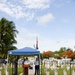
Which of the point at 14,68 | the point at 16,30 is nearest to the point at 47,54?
the point at 16,30

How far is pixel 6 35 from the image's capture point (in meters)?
51.7

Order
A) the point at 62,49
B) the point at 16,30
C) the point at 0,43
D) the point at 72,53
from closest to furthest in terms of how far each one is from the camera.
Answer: the point at 0,43 < the point at 16,30 < the point at 72,53 < the point at 62,49

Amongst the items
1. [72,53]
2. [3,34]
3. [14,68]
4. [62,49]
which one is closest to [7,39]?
[3,34]

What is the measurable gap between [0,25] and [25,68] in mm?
34560

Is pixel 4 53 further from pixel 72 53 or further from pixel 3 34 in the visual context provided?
pixel 72 53

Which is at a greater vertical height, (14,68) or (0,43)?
(0,43)

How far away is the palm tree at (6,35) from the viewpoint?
168ft

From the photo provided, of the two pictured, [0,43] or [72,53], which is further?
[72,53]

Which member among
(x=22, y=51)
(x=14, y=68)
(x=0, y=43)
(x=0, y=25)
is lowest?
(x=14, y=68)

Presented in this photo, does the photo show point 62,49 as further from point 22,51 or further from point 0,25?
point 22,51

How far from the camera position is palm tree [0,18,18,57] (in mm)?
51312

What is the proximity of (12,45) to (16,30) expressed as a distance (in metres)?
3.61

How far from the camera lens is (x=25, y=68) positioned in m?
18.4

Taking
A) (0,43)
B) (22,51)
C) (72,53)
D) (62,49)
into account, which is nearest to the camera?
(22,51)
